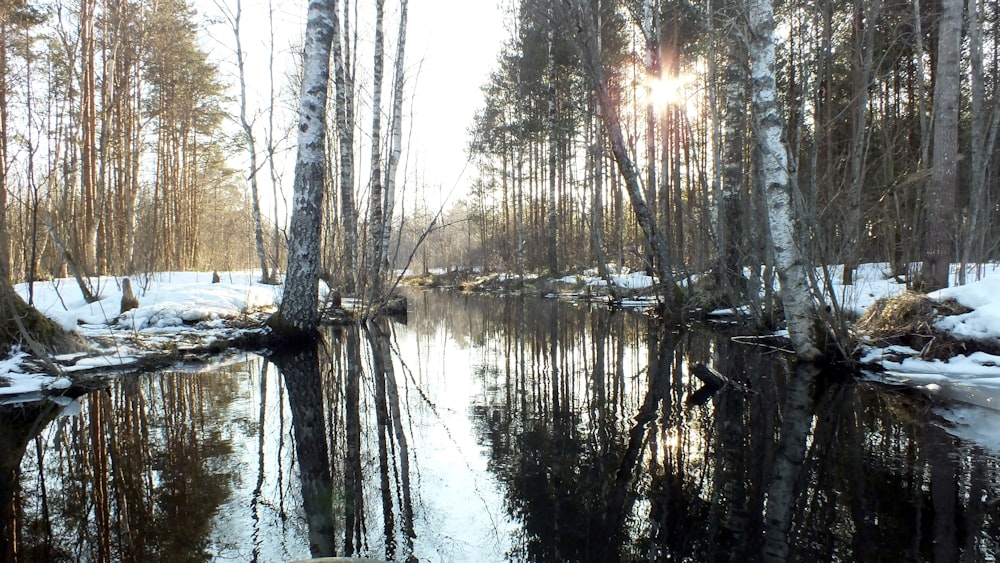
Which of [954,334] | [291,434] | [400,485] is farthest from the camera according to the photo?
[954,334]

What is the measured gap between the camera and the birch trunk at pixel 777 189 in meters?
5.68

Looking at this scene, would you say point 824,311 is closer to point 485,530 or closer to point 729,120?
point 485,530

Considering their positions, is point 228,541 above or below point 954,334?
below

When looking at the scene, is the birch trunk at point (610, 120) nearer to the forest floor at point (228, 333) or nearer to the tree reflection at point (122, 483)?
the forest floor at point (228, 333)

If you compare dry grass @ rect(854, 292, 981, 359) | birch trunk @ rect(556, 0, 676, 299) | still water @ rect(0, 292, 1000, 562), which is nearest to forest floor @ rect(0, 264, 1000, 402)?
dry grass @ rect(854, 292, 981, 359)

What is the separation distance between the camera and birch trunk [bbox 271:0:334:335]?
726 cm

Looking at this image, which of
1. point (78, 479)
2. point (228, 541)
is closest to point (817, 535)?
point (228, 541)

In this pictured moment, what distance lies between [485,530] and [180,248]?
2122cm

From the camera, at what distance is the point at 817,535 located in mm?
2195

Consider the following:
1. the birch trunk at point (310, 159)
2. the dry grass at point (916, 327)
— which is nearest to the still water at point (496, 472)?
the dry grass at point (916, 327)

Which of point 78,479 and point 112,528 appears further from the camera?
point 78,479

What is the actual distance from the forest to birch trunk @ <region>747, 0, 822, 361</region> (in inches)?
1.0

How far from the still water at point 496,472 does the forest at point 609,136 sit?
197 cm

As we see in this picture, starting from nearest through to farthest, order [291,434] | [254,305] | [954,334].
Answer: [291,434]
[954,334]
[254,305]
